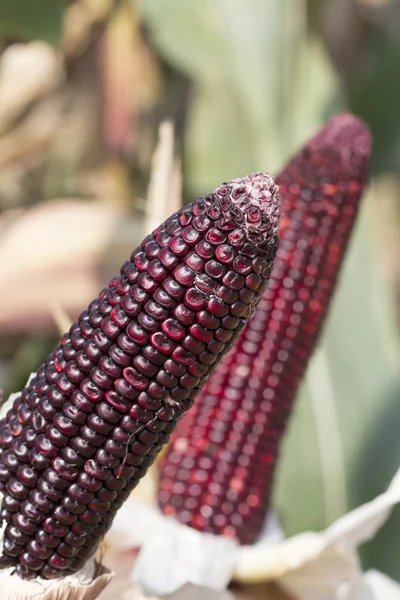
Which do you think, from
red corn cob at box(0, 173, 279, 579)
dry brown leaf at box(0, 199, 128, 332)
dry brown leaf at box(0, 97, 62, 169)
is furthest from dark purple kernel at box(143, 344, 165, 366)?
dry brown leaf at box(0, 97, 62, 169)

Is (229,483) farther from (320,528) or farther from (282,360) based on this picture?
(320,528)

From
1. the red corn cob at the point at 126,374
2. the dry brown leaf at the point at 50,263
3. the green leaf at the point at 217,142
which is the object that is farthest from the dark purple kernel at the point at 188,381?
the green leaf at the point at 217,142

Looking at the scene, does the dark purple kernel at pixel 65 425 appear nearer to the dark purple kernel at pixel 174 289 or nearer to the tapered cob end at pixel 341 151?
the dark purple kernel at pixel 174 289

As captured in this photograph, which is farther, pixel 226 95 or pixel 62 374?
pixel 226 95

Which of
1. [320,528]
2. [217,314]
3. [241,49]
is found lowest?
[320,528]

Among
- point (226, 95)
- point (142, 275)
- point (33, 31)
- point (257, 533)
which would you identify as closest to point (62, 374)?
point (142, 275)

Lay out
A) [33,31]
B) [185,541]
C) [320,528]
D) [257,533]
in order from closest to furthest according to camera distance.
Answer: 1. [185,541]
2. [257,533]
3. [320,528]
4. [33,31]
